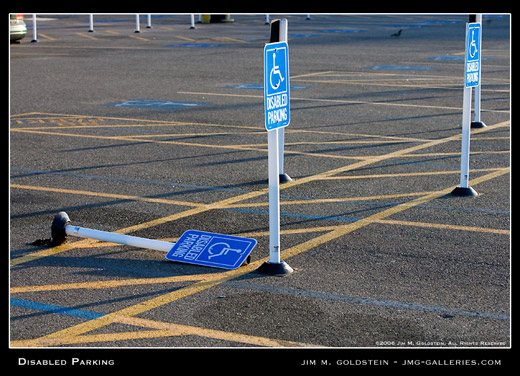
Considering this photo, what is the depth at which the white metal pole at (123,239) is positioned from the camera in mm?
7008

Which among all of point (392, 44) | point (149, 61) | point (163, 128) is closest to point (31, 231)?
point (163, 128)

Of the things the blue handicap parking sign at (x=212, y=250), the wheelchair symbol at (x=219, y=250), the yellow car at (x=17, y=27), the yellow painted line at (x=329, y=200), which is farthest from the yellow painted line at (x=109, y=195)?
the yellow car at (x=17, y=27)

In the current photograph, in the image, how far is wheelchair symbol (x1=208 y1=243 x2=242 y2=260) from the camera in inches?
276

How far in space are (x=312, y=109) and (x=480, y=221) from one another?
7.57 metres

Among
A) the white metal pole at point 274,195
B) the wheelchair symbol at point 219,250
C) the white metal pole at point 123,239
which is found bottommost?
the wheelchair symbol at point 219,250

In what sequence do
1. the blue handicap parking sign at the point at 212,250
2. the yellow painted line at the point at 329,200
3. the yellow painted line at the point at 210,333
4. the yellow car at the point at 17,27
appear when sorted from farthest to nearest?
the yellow car at the point at 17,27 → the yellow painted line at the point at 329,200 → the blue handicap parking sign at the point at 212,250 → the yellow painted line at the point at 210,333

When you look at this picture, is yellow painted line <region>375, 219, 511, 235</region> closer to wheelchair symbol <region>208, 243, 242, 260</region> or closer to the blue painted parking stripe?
wheelchair symbol <region>208, 243, 242, 260</region>


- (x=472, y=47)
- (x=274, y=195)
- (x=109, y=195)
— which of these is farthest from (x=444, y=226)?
(x=109, y=195)

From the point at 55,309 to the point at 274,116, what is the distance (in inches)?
87.0

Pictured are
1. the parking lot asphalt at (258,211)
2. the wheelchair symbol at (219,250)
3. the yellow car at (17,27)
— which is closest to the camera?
the parking lot asphalt at (258,211)

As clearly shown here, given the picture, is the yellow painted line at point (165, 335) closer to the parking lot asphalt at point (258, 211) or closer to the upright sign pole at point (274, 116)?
the parking lot asphalt at point (258, 211)

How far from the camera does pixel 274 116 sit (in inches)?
254
